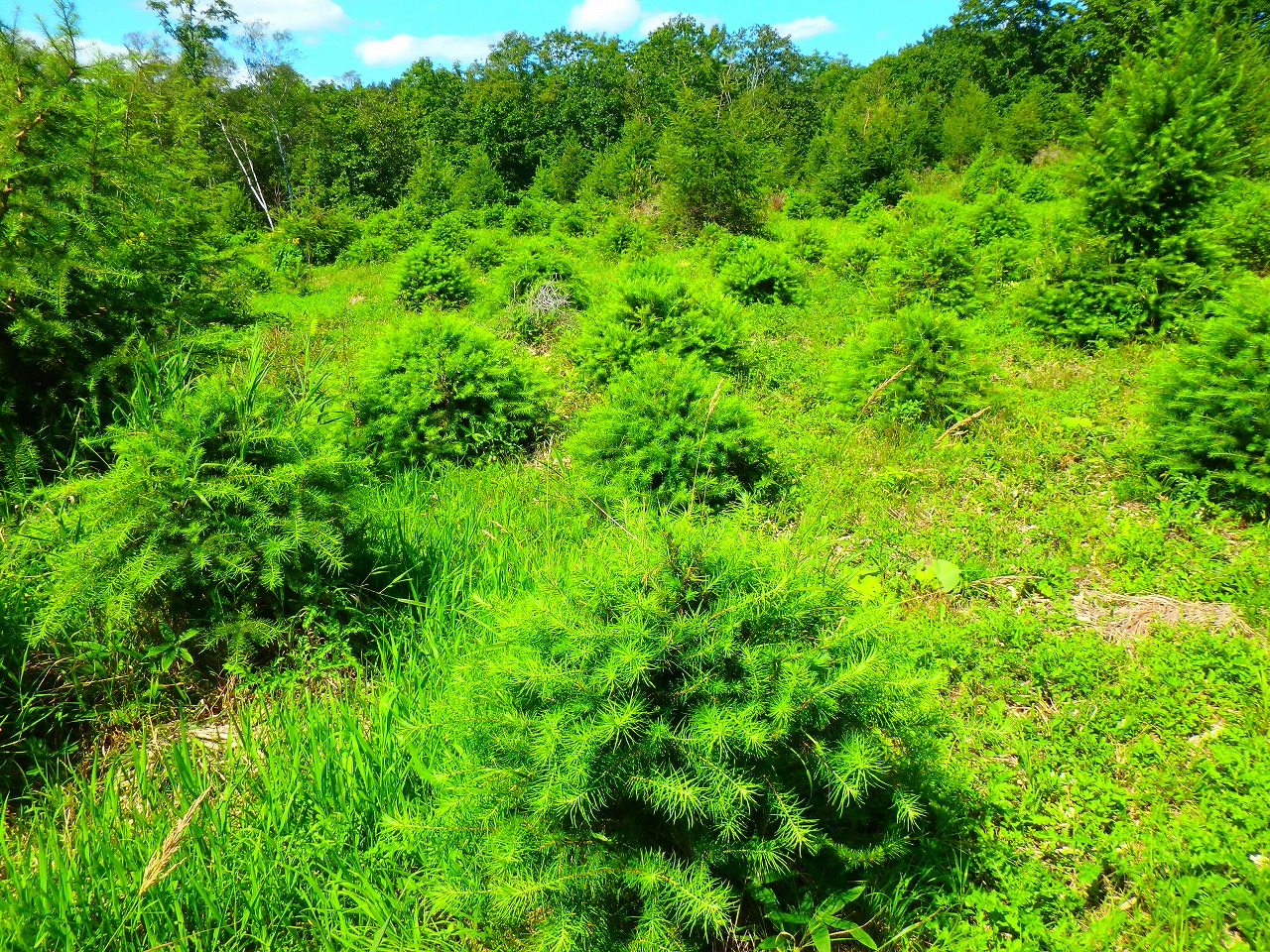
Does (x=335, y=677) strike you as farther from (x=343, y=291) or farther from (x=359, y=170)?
(x=359, y=170)

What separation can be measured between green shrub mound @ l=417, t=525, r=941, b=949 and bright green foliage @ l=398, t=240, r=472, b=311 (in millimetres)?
9079

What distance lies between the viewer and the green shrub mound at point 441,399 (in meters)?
5.11

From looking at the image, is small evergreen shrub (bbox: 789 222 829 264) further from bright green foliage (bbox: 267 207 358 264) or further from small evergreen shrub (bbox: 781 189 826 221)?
bright green foliage (bbox: 267 207 358 264)

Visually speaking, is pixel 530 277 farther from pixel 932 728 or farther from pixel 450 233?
pixel 932 728

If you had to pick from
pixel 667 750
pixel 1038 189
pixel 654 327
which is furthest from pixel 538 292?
pixel 1038 189

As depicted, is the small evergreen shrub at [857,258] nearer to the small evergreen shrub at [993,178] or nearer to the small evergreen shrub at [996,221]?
the small evergreen shrub at [996,221]

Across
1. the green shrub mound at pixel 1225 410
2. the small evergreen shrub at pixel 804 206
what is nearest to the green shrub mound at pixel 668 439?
the green shrub mound at pixel 1225 410

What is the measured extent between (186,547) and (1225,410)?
523 cm

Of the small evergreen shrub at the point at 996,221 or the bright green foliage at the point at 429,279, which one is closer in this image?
the small evergreen shrub at the point at 996,221

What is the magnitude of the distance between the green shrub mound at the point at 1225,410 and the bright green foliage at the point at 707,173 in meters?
11.7

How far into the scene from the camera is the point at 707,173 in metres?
14.3

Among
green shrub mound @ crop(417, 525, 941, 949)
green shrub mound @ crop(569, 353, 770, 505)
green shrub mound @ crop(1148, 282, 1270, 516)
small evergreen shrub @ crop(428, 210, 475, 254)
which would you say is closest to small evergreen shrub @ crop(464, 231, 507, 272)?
small evergreen shrub @ crop(428, 210, 475, 254)

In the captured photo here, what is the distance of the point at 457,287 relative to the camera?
33.2 feet

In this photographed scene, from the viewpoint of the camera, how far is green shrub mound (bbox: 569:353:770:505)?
153 inches
